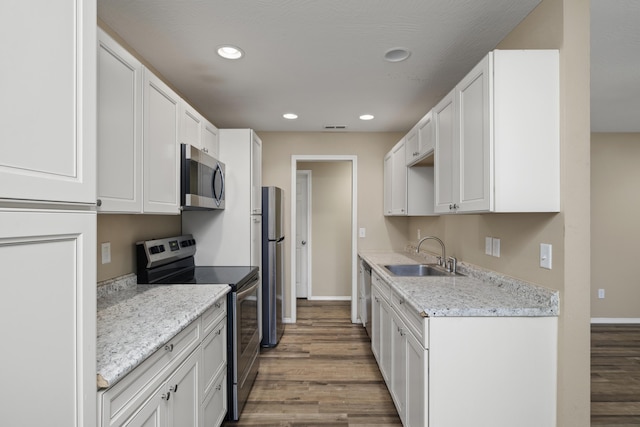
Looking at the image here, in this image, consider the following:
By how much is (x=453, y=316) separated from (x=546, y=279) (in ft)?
1.71

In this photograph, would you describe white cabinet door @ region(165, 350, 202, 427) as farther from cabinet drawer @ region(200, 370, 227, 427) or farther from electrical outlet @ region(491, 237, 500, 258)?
electrical outlet @ region(491, 237, 500, 258)

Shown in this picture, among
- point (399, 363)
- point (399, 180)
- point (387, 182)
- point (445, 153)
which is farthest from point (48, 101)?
point (387, 182)

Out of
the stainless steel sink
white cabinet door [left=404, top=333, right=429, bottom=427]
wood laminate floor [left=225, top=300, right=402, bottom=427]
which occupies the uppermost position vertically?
the stainless steel sink

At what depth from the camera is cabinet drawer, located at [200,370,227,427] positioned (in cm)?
169

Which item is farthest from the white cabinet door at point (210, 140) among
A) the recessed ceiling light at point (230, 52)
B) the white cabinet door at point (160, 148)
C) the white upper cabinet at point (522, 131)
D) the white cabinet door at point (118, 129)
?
the white upper cabinet at point (522, 131)

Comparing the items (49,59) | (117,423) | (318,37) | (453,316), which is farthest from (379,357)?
(49,59)

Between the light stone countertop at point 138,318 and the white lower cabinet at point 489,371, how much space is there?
1171mm

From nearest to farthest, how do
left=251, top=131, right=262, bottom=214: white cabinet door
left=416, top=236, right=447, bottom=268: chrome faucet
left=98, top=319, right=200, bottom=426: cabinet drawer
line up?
left=98, top=319, right=200, bottom=426: cabinet drawer → left=416, top=236, right=447, bottom=268: chrome faucet → left=251, top=131, right=262, bottom=214: white cabinet door

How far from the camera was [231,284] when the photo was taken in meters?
2.07

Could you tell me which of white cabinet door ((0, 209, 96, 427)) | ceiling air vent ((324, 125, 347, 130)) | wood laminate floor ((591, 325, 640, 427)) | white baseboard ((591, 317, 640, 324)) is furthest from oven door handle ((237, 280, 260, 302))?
white baseboard ((591, 317, 640, 324))

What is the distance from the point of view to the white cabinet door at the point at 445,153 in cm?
195

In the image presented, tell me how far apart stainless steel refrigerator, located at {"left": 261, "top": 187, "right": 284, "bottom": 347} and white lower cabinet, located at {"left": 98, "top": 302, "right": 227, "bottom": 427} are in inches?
46.5

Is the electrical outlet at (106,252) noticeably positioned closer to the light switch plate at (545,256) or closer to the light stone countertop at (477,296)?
the light stone countertop at (477,296)

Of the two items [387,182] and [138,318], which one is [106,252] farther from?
[387,182]
